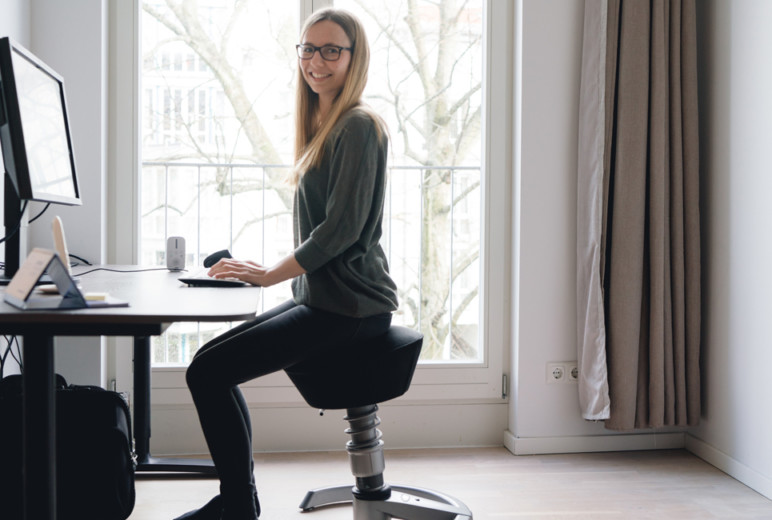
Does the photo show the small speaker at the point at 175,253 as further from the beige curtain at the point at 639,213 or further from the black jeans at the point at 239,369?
the beige curtain at the point at 639,213

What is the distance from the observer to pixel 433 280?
9.27 ft

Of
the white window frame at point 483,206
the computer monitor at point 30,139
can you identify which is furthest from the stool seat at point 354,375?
the white window frame at point 483,206

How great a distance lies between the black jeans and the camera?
1490 mm

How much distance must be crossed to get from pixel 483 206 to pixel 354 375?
124 centimetres

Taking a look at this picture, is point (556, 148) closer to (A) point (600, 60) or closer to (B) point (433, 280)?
(A) point (600, 60)

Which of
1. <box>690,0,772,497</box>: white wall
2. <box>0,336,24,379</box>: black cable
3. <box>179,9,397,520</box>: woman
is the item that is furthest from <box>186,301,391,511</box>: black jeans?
<box>690,0,772,497</box>: white wall

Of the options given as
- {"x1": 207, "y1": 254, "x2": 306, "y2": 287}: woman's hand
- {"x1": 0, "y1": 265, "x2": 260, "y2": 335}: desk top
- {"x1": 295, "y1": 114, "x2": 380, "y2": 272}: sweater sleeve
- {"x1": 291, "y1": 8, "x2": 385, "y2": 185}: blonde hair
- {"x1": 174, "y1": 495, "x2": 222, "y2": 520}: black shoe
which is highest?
{"x1": 291, "y1": 8, "x2": 385, "y2": 185}: blonde hair

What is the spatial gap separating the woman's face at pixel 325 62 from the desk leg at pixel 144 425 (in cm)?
102

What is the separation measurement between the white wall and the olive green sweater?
129 centimetres

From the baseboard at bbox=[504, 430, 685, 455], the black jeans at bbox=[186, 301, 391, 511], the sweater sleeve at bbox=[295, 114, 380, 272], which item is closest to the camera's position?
the black jeans at bbox=[186, 301, 391, 511]

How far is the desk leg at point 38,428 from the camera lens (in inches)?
48.5

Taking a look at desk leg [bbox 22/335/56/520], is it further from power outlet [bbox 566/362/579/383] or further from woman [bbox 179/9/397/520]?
power outlet [bbox 566/362/579/383]

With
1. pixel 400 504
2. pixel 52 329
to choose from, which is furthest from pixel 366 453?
pixel 52 329

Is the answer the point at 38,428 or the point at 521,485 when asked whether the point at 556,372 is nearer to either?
the point at 521,485
